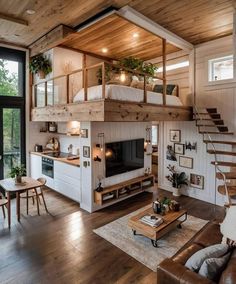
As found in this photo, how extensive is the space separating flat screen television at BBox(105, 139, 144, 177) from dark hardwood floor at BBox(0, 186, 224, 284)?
1.10 meters

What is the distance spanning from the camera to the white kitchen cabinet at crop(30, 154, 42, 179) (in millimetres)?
6639

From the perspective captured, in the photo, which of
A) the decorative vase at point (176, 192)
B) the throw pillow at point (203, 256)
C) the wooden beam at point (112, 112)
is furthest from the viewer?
the decorative vase at point (176, 192)

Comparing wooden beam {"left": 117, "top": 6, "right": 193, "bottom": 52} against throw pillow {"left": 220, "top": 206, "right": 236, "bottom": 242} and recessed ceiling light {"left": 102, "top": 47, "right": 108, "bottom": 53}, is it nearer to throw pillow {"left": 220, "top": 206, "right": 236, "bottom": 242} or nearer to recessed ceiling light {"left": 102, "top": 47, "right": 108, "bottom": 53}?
recessed ceiling light {"left": 102, "top": 47, "right": 108, "bottom": 53}

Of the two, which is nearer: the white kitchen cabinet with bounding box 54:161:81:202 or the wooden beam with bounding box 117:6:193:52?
the wooden beam with bounding box 117:6:193:52

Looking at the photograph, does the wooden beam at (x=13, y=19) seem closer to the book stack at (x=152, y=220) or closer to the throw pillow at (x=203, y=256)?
the book stack at (x=152, y=220)

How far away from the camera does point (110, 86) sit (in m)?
4.04

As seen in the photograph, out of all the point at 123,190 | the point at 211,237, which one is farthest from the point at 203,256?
the point at 123,190

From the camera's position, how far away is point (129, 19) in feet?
14.1

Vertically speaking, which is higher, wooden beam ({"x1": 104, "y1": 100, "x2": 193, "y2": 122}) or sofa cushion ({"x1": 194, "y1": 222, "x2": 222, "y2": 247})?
wooden beam ({"x1": 104, "y1": 100, "x2": 193, "y2": 122})

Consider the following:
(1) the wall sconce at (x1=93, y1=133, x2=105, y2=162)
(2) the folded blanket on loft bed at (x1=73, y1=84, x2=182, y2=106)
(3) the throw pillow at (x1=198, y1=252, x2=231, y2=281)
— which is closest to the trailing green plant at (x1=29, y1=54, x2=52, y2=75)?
(2) the folded blanket on loft bed at (x1=73, y1=84, x2=182, y2=106)

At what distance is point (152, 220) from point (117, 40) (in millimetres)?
4672

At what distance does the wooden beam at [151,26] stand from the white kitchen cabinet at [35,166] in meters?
4.65

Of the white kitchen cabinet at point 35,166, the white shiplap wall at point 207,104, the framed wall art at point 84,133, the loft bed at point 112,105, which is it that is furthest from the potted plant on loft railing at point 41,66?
the white shiplap wall at point 207,104

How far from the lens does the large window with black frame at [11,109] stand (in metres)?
6.13
